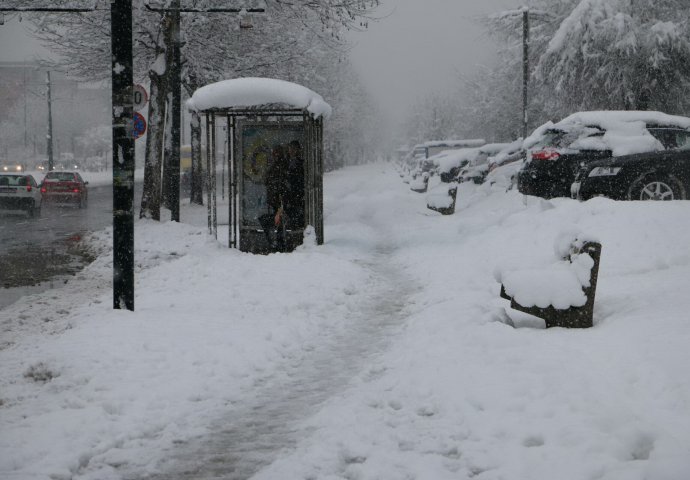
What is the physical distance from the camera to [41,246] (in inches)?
634

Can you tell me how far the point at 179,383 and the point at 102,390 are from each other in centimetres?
60

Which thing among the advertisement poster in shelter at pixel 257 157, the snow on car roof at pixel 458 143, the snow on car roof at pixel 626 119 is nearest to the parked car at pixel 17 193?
the advertisement poster in shelter at pixel 257 157

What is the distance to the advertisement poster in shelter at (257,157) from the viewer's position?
13352 millimetres

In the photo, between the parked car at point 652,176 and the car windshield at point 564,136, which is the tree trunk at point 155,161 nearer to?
the car windshield at point 564,136

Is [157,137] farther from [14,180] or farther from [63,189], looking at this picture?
[63,189]

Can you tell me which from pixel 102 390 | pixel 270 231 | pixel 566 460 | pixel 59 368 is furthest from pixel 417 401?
pixel 270 231

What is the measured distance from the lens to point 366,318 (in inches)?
336

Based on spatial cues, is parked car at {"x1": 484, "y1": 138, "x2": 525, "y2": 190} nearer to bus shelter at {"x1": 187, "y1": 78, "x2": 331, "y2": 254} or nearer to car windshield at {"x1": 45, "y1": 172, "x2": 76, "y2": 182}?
bus shelter at {"x1": 187, "y1": 78, "x2": 331, "y2": 254}

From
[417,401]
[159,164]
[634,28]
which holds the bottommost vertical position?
[417,401]

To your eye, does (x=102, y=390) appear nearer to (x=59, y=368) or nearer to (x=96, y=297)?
(x=59, y=368)

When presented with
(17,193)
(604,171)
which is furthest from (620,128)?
(17,193)

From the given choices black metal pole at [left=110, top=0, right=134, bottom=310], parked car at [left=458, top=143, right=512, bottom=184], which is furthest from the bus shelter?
parked car at [left=458, top=143, right=512, bottom=184]

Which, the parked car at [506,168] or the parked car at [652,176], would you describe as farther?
the parked car at [506,168]

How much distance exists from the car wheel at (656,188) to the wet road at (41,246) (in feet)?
32.8
